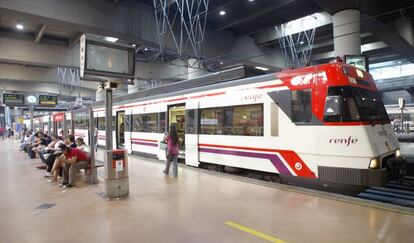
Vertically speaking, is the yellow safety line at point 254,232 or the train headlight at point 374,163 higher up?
the train headlight at point 374,163

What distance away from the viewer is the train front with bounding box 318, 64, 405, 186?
503 centimetres

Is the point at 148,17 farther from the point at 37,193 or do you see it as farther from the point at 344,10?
the point at 37,193

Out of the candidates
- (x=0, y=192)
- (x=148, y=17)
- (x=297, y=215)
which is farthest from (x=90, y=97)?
(x=297, y=215)

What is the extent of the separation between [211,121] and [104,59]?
3.55 m

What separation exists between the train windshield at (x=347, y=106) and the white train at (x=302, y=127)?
0.05 ft

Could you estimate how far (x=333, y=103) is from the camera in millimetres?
5324

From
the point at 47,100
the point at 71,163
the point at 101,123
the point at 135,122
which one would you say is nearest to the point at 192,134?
the point at 71,163

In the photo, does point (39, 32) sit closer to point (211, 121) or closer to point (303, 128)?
point (211, 121)

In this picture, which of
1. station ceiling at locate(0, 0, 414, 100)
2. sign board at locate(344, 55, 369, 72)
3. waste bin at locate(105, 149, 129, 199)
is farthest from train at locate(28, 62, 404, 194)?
station ceiling at locate(0, 0, 414, 100)

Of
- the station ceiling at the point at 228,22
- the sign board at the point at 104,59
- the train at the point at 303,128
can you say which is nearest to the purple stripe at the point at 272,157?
the train at the point at 303,128

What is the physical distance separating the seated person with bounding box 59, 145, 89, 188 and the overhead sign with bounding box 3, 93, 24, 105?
62.1ft

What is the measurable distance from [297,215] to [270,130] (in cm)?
233

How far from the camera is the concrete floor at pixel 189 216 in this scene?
377cm

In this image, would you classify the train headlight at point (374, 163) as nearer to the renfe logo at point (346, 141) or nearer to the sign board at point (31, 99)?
the renfe logo at point (346, 141)
